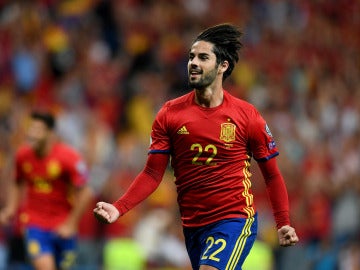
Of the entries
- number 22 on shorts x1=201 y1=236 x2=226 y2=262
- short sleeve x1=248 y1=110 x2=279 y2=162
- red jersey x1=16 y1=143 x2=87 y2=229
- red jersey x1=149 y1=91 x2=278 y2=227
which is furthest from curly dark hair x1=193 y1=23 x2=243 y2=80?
red jersey x1=16 y1=143 x2=87 y2=229

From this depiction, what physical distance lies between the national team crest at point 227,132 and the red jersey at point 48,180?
11.6 feet

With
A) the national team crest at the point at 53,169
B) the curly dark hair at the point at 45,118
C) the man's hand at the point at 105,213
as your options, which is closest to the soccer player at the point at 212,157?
the man's hand at the point at 105,213

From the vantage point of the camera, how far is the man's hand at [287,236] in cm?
761

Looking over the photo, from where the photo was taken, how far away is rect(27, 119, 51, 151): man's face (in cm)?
1089

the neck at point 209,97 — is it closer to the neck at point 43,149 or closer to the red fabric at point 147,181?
the red fabric at point 147,181

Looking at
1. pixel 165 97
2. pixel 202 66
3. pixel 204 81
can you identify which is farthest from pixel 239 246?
pixel 165 97

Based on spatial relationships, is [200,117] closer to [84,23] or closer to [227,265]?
[227,265]

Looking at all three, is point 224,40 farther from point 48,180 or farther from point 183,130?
point 48,180

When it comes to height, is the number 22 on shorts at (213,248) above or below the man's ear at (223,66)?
below

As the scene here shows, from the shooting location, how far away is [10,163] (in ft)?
43.4

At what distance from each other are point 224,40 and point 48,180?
3771mm

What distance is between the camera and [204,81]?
25.4 ft

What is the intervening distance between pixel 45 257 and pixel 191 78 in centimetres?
389

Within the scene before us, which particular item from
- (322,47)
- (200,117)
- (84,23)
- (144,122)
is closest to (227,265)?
(200,117)
